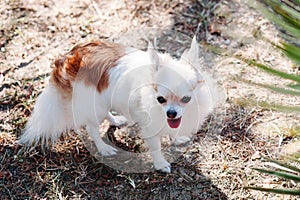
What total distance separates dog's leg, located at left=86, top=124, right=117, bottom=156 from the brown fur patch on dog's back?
0.90ft

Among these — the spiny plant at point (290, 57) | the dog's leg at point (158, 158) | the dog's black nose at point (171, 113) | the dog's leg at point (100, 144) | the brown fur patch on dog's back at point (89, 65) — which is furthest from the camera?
the dog's leg at point (100, 144)

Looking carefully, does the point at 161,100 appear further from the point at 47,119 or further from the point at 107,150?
the point at 47,119

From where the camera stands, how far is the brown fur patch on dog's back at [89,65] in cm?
260

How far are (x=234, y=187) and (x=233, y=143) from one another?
1.03 ft

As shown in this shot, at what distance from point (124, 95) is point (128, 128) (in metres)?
0.54

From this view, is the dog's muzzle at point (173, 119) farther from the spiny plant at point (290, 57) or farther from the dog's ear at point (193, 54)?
the spiny plant at point (290, 57)

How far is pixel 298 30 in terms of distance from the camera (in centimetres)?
161

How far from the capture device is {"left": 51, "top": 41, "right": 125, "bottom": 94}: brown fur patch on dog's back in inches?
102

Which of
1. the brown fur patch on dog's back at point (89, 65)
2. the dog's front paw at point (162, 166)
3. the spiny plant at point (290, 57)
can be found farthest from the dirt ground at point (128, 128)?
the spiny plant at point (290, 57)

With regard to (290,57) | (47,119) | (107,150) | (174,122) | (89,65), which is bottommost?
(107,150)

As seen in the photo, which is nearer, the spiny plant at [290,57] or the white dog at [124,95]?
the spiny plant at [290,57]

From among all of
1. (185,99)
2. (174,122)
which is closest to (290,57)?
(185,99)

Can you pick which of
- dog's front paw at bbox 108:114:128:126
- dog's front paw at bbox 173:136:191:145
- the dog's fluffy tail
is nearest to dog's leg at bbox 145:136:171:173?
dog's front paw at bbox 173:136:191:145

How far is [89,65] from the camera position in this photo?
2.60 m
